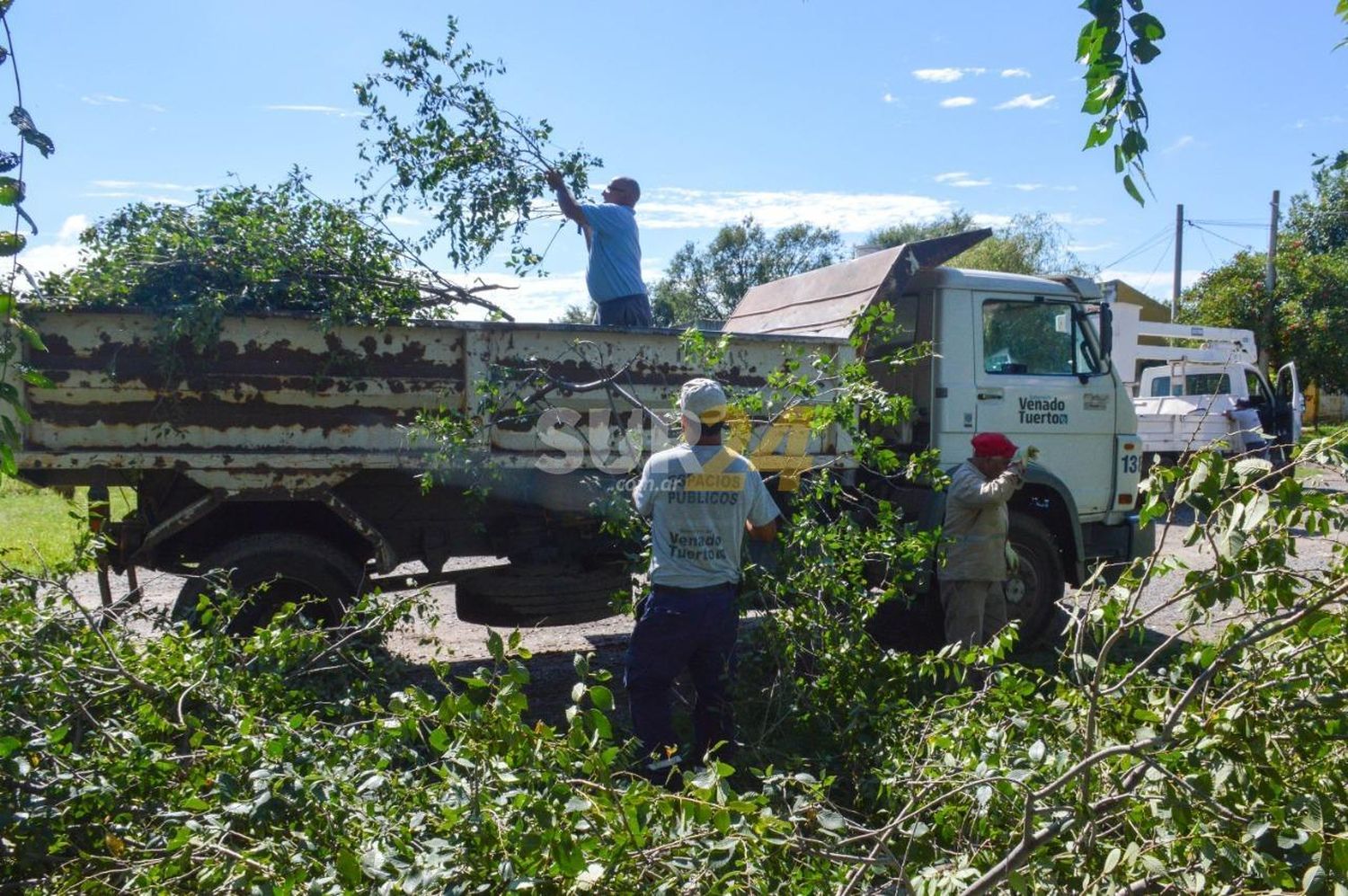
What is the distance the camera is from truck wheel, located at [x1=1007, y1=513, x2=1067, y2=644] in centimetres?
648

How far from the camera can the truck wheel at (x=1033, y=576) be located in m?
6.48

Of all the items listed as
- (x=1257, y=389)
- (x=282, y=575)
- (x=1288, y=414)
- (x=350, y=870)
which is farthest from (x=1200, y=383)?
(x=350, y=870)

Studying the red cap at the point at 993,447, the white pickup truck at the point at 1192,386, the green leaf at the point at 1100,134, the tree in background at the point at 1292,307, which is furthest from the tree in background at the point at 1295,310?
the green leaf at the point at 1100,134

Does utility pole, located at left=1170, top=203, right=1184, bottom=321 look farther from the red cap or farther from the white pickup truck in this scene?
the red cap

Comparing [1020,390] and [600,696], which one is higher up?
[1020,390]

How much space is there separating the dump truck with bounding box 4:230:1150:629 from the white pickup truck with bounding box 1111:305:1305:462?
9.00 metres

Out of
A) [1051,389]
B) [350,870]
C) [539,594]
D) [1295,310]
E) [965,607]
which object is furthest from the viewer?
[1295,310]

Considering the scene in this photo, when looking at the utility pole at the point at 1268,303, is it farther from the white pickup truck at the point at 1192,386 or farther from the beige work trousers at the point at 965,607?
the beige work trousers at the point at 965,607

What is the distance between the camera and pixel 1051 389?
6691mm

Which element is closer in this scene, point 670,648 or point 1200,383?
point 670,648

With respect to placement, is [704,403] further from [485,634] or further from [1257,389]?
[1257,389]

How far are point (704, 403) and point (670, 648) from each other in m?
0.95

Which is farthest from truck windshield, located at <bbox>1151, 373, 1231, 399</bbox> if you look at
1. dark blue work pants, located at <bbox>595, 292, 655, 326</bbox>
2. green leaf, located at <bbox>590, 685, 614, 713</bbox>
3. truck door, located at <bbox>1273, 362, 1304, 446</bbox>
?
green leaf, located at <bbox>590, 685, 614, 713</bbox>

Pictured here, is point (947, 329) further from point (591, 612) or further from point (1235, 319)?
point (1235, 319)
